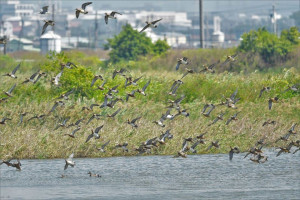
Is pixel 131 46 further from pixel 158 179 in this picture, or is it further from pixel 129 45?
pixel 158 179

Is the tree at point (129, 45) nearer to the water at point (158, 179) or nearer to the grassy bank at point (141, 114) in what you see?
the grassy bank at point (141, 114)

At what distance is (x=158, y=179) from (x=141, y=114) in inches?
296

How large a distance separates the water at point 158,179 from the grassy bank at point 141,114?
1.78ft

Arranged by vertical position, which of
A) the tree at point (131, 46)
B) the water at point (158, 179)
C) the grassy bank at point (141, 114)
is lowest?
the water at point (158, 179)

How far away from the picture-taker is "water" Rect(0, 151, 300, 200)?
22.2 meters

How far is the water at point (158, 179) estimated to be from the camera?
22.2 meters

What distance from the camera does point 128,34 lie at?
77938 mm

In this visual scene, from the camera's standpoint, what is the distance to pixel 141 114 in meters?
31.9

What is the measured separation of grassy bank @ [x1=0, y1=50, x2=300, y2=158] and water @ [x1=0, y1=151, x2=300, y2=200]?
0.54 metres

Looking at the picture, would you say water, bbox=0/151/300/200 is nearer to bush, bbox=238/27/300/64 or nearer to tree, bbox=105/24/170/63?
bush, bbox=238/27/300/64

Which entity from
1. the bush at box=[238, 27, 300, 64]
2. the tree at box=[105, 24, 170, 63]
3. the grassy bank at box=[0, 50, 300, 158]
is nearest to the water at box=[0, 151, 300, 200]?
the grassy bank at box=[0, 50, 300, 158]

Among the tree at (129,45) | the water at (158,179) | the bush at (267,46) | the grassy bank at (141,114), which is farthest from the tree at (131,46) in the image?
the water at (158,179)

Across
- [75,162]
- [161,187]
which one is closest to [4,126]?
[75,162]

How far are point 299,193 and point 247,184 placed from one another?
191 cm
